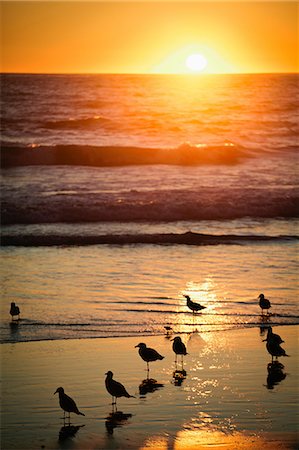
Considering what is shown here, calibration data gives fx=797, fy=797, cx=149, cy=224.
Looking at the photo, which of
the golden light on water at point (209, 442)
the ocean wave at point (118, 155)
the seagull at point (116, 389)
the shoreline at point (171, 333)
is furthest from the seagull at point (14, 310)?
the ocean wave at point (118, 155)

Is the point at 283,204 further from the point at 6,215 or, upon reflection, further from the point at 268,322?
the point at 268,322

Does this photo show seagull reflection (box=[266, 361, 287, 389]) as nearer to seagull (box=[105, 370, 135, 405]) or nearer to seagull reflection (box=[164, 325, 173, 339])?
seagull (box=[105, 370, 135, 405])

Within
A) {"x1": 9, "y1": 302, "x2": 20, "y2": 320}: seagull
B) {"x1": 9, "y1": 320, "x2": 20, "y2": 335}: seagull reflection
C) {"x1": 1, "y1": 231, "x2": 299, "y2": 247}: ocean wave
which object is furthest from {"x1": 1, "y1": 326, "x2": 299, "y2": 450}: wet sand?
{"x1": 1, "y1": 231, "x2": 299, "y2": 247}: ocean wave

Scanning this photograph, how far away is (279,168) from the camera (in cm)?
3634

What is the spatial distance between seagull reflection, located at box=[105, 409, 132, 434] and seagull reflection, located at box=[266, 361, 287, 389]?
184 cm

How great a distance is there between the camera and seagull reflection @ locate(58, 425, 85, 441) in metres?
7.72

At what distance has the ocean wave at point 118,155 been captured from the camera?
3834cm

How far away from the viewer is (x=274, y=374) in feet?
31.3

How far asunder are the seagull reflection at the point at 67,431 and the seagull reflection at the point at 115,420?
0.29m

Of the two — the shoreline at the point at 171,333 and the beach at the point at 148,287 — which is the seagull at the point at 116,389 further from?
the shoreline at the point at 171,333

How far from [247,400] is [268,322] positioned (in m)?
3.73

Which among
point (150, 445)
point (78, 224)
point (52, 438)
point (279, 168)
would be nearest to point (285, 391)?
point (150, 445)

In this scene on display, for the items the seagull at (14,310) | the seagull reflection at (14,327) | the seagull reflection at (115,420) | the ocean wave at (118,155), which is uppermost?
the ocean wave at (118,155)

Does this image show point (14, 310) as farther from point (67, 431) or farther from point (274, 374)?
point (67, 431)
